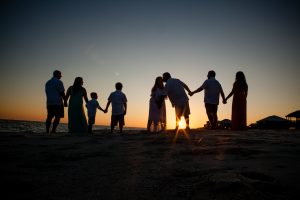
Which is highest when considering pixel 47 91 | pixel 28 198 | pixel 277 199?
pixel 47 91

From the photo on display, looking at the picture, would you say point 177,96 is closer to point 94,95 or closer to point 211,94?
point 211,94

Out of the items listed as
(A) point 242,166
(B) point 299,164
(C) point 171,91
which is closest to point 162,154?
(A) point 242,166

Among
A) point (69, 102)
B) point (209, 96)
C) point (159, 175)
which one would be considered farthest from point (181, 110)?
point (159, 175)

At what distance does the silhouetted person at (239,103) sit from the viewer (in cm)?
816

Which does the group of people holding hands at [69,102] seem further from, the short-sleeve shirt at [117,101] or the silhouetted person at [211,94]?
the silhouetted person at [211,94]

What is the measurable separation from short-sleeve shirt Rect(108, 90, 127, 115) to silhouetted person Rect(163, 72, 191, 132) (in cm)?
250

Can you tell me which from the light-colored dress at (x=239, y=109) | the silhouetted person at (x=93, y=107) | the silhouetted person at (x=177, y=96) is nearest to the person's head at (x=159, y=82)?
the silhouetted person at (x=177, y=96)

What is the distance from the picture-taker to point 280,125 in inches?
797

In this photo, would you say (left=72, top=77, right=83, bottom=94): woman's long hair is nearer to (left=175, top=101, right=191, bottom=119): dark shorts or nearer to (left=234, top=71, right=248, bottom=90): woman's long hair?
(left=175, top=101, right=191, bottom=119): dark shorts

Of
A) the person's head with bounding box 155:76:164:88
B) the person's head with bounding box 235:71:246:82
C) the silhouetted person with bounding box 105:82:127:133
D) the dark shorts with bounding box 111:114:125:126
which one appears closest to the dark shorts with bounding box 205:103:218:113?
the person's head with bounding box 235:71:246:82

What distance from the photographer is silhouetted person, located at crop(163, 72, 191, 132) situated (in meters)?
7.29

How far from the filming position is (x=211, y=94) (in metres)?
7.84

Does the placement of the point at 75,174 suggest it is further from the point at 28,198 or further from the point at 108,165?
the point at 28,198

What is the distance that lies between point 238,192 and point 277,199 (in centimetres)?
24
